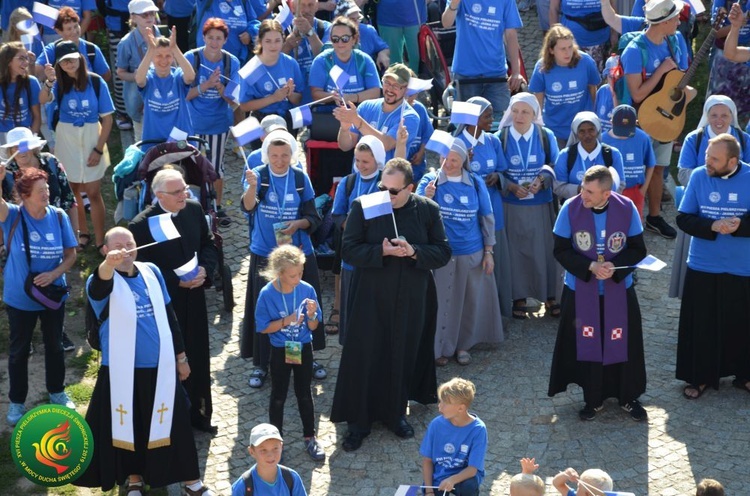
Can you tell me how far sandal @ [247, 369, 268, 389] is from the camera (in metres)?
11.0

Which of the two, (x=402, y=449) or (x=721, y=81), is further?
(x=721, y=81)

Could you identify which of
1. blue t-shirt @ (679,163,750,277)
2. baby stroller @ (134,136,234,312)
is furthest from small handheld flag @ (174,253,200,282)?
blue t-shirt @ (679,163,750,277)

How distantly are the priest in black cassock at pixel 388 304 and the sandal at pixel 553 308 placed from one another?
199cm

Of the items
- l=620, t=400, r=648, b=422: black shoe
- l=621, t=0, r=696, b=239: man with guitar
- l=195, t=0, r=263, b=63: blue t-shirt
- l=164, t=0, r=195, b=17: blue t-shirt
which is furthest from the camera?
l=164, t=0, r=195, b=17: blue t-shirt

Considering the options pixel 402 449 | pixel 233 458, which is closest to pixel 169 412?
pixel 233 458

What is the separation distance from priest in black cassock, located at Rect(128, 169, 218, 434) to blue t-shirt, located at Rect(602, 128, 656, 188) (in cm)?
402

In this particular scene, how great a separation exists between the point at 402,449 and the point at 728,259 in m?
2.97

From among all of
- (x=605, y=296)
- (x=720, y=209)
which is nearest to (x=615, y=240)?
(x=605, y=296)

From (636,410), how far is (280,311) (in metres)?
2.94

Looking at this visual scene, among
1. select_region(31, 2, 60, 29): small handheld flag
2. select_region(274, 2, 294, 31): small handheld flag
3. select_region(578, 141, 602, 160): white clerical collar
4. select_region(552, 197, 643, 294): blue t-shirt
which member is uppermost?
select_region(31, 2, 60, 29): small handheld flag

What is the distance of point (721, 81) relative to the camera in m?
14.1

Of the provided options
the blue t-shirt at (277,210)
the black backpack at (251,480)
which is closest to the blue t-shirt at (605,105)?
the blue t-shirt at (277,210)

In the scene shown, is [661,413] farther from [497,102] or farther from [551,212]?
[497,102]

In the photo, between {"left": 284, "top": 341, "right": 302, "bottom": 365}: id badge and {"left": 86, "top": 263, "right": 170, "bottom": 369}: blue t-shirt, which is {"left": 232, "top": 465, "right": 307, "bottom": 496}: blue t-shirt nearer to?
{"left": 86, "top": 263, "right": 170, "bottom": 369}: blue t-shirt
